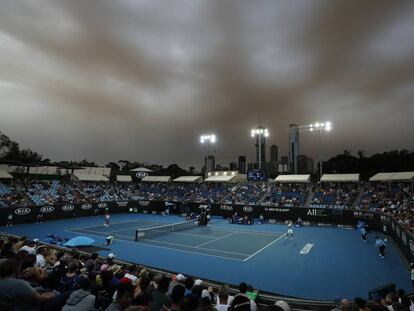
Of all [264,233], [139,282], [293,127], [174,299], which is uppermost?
[293,127]

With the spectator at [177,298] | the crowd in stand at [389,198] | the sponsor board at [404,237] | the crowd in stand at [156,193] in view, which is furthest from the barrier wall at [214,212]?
the spectator at [177,298]

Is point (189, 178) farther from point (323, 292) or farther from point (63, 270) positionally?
point (63, 270)

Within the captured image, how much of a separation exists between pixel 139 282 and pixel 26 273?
9.46 feet

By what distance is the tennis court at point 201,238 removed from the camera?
21.8m

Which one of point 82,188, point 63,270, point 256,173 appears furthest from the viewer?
point 82,188

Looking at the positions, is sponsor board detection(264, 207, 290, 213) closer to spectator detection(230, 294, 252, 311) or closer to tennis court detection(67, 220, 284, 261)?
tennis court detection(67, 220, 284, 261)

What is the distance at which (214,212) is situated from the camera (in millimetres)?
44656

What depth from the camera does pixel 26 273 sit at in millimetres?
6742

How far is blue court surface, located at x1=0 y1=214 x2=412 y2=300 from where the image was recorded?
14560 millimetres

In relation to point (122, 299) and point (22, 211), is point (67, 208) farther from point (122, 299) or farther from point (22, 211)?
point (122, 299)

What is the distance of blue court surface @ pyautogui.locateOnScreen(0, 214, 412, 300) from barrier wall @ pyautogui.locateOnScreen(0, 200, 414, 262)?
2494mm

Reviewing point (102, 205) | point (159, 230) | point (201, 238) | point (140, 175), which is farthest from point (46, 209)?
point (140, 175)

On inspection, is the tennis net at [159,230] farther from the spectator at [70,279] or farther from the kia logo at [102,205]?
the spectator at [70,279]

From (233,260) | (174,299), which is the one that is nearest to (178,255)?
(233,260)
